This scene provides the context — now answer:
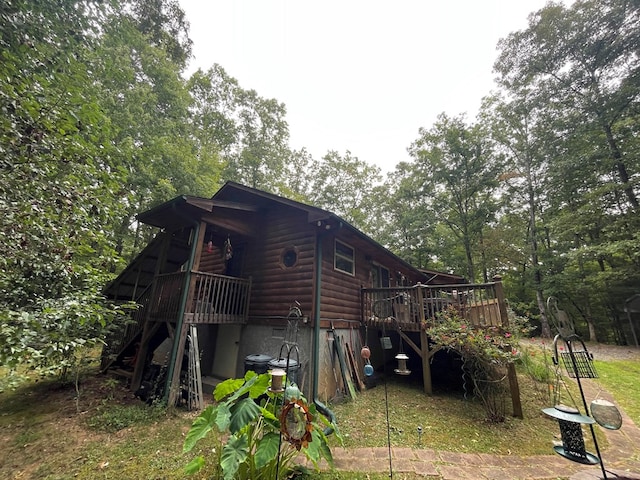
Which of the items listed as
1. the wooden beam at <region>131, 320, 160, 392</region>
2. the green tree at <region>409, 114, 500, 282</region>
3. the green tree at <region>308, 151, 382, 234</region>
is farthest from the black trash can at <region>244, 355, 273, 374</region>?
the green tree at <region>308, 151, 382, 234</region>

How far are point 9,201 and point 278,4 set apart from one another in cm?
932

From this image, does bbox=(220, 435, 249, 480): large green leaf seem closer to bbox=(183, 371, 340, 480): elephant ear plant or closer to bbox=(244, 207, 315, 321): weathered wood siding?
bbox=(183, 371, 340, 480): elephant ear plant

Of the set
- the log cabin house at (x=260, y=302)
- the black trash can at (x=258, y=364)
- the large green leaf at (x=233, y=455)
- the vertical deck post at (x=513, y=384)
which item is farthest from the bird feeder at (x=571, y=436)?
the black trash can at (x=258, y=364)

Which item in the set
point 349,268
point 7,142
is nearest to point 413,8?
point 349,268

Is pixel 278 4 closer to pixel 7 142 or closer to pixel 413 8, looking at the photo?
pixel 413 8

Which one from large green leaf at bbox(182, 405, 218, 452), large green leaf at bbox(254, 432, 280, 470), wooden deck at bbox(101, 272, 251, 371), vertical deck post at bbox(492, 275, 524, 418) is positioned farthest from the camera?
wooden deck at bbox(101, 272, 251, 371)

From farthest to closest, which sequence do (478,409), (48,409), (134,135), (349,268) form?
1. (134,135)
2. (349,268)
3. (478,409)
4. (48,409)

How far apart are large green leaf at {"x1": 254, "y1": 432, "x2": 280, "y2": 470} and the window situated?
4918mm

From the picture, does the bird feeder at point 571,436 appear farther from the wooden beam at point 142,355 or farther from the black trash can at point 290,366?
the wooden beam at point 142,355

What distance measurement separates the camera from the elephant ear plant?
244cm

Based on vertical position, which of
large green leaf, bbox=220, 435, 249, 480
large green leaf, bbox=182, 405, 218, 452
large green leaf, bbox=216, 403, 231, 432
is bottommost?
large green leaf, bbox=220, 435, 249, 480

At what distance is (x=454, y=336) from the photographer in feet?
18.8

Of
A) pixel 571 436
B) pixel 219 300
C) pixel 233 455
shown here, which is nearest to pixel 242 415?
pixel 233 455

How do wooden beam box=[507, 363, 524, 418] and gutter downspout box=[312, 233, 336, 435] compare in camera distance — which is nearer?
wooden beam box=[507, 363, 524, 418]
